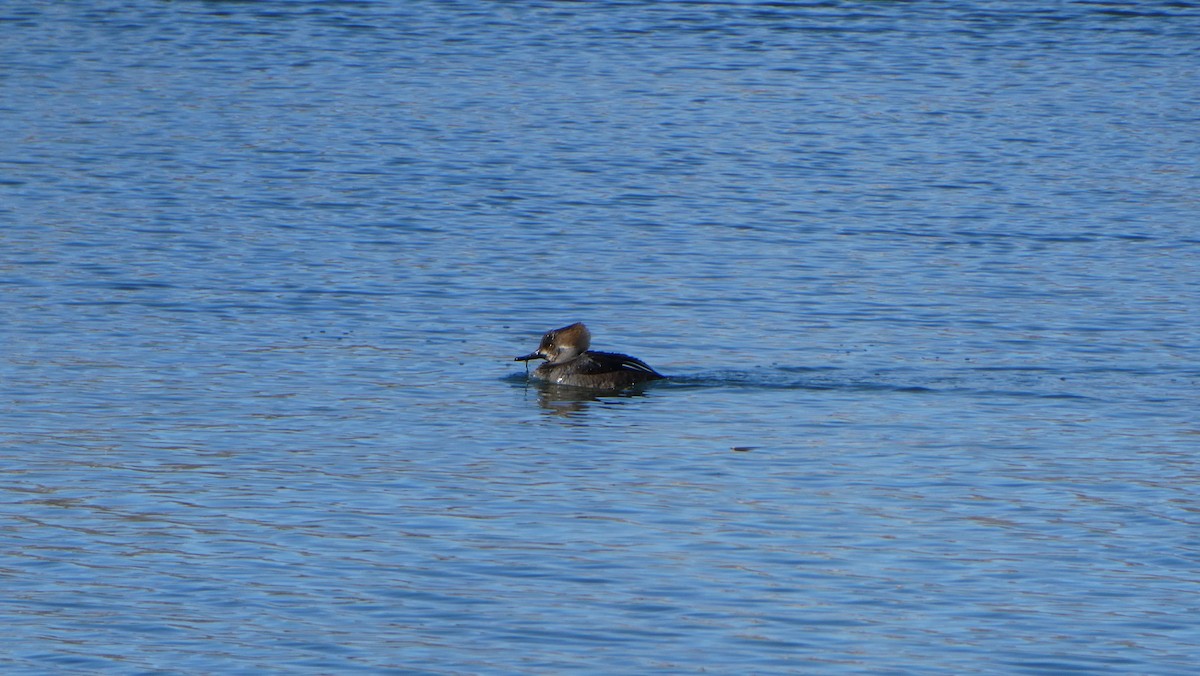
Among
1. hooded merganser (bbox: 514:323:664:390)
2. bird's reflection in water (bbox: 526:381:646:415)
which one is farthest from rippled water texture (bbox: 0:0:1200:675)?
hooded merganser (bbox: 514:323:664:390)

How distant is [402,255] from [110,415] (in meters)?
7.06

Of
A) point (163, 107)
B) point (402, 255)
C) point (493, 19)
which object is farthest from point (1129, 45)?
point (402, 255)

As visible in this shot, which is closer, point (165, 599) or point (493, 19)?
point (165, 599)

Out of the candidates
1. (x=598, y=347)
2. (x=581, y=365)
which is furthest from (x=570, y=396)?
(x=598, y=347)

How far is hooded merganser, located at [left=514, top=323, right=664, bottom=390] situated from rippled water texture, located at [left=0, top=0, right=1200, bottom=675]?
0.65ft

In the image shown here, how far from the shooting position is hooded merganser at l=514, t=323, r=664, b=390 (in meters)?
15.7

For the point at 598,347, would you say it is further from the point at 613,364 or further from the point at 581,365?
the point at 613,364

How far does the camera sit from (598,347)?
1744cm

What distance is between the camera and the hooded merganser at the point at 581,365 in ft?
51.4

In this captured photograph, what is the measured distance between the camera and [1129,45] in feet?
122

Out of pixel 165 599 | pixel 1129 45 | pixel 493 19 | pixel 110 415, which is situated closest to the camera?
pixel 165 599

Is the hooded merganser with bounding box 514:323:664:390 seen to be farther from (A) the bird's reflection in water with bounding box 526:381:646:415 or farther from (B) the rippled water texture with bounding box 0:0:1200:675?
(B) the rippled water texture with bounding box 0:0:1200:675

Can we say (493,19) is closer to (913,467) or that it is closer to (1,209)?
(1,209)

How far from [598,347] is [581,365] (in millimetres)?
1449
